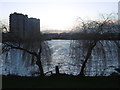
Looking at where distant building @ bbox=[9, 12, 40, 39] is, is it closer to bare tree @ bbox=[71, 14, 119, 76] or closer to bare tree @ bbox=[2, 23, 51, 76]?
Result: bare tree @ bbox=[2, 23, 51, 76]

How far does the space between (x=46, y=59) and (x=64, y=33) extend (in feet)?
7.79

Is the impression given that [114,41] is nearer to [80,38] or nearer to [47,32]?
[80,38]

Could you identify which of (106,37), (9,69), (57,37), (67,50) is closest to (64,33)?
(57,37)

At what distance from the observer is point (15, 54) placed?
1482cm

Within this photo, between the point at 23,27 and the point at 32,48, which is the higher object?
the point at 23,27

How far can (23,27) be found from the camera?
608 inches

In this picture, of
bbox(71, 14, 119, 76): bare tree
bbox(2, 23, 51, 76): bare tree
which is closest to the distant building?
bbox(2, 23, 51, 76): bare tree

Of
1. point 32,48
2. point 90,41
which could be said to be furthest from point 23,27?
point 90,41

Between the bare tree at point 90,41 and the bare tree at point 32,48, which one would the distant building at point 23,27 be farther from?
the bare tree at point 90,41

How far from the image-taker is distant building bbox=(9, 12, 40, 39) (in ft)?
50.3

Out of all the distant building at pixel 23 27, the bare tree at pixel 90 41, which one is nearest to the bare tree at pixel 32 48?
the distant building at pixel 23 27

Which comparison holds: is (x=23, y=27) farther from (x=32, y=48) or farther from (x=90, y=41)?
(x=90, y=41)

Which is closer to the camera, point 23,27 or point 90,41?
point 90,41

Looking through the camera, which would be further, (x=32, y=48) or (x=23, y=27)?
(x=23, y=27)
